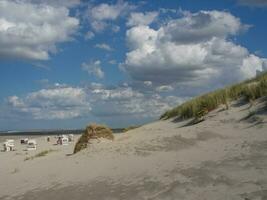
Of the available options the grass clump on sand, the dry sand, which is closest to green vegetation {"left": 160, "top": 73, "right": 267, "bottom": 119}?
the dry sand

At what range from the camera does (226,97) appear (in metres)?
17.9

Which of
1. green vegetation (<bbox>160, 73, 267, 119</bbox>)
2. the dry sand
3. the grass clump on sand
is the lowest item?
the dry sand

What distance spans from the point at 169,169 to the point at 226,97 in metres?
7.22

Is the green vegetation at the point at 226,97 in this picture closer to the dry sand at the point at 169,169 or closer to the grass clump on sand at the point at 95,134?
the dry sand at the point at 169,169

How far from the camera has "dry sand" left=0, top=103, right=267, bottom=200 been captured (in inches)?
382

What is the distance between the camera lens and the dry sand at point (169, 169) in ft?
31.9

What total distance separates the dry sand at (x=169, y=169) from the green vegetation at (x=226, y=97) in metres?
0.71

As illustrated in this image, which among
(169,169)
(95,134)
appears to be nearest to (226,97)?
(95,134)

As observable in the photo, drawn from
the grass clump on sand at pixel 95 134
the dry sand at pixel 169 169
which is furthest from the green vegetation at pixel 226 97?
the grass clump on sand at pixel 95 134

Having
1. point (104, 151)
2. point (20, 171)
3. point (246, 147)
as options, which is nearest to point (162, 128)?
point (104, 151)

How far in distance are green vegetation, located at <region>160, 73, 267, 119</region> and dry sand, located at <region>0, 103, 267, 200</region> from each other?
71cm

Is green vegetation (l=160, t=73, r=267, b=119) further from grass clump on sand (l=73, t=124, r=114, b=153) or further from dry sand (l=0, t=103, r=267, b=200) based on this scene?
grass clump on sand (l=73, t=124, r=114, b=153)

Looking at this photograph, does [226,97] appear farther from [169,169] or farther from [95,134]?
[169,169]

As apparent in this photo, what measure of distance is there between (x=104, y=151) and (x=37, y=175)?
7.72ft
